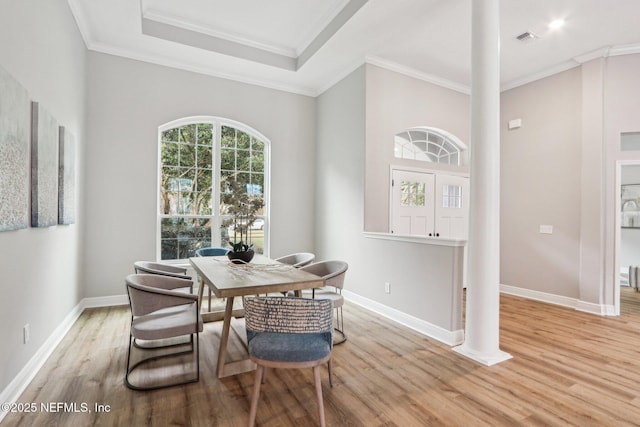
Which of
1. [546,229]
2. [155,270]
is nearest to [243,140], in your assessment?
[155,270]

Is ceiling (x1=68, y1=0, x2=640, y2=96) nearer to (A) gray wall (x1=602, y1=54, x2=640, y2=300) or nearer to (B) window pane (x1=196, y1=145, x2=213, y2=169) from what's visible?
(A) gray wall (x1=602, y1=54, x2=640, y2=300)

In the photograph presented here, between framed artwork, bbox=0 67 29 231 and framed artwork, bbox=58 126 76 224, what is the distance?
0.77 metres

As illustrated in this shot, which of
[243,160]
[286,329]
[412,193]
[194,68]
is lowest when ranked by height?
[286,329]

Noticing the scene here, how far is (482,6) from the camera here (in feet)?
9.19

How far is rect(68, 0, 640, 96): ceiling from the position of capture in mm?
3406

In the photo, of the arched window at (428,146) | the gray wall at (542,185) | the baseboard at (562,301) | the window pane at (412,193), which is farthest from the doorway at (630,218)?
the window pane at (412,193)

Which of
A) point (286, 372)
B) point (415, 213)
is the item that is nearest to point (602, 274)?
point (415, 213)

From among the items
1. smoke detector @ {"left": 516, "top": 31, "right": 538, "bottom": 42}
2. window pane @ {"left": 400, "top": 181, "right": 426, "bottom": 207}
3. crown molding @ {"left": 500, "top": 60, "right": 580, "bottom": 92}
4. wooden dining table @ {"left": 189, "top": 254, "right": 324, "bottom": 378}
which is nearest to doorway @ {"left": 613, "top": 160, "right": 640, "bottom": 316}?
crown molding @ {"left": 500, "top": 60, "right": 580, "bottom": 92}

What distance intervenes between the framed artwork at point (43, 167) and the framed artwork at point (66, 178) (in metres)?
0.13

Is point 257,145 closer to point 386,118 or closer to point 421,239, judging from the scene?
point 386,118

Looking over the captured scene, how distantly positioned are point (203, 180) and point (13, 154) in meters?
2.79

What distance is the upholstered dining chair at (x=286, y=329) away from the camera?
68.5 inches

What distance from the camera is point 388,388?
2.28 meters

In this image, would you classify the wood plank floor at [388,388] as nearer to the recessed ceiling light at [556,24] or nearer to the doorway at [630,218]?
the recessed ceiling light at [556,24]
